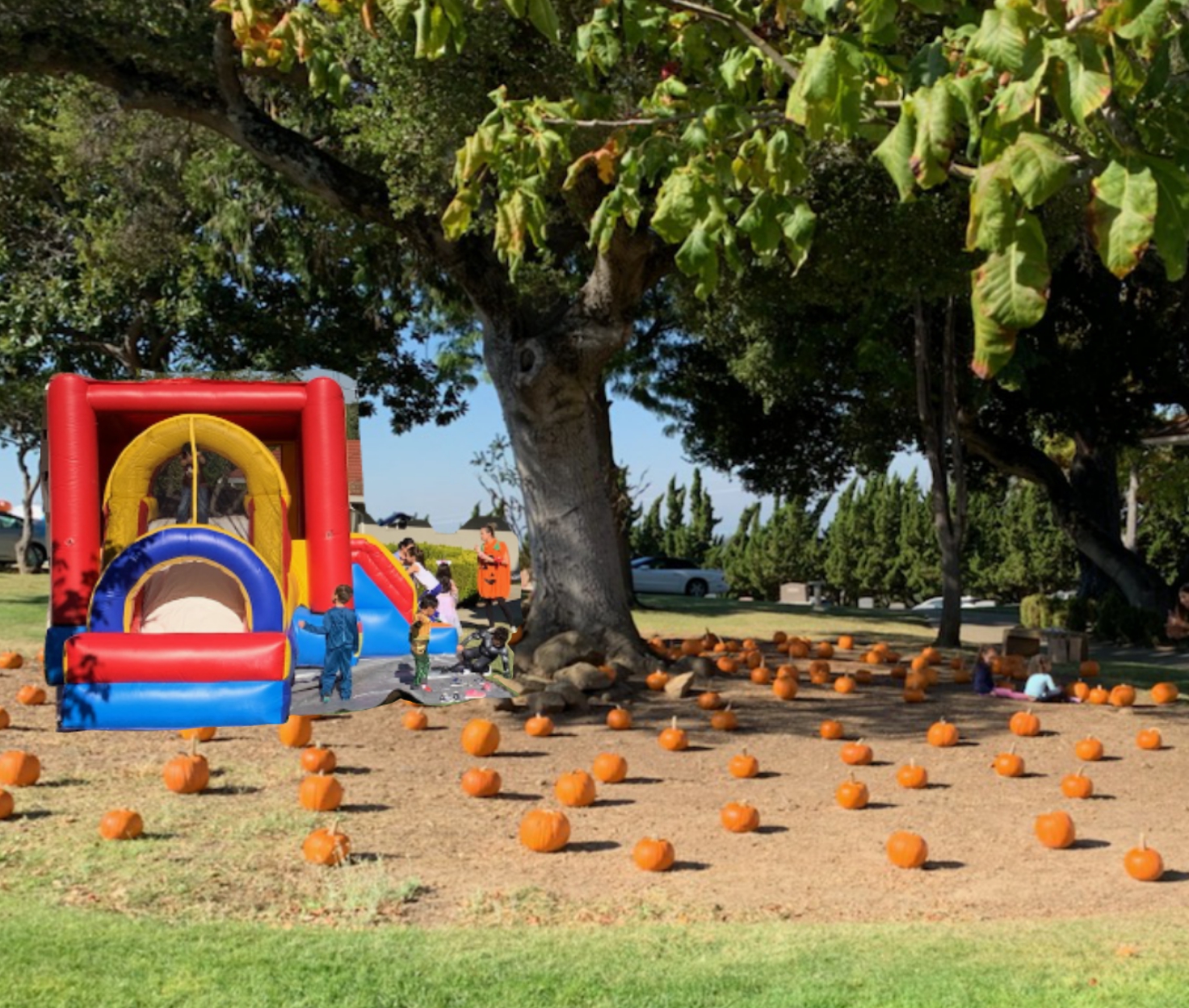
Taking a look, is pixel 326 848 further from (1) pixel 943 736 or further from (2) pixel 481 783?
(1) pixel 943 736

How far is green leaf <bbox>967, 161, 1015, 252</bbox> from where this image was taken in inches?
152

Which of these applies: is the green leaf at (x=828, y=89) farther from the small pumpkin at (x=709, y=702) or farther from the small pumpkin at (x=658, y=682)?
the small pumpkin at (x=658, y=682)

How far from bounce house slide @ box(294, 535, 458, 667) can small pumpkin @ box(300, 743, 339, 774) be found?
2.51 metres

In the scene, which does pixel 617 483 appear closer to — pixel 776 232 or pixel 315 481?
pixel 315 481

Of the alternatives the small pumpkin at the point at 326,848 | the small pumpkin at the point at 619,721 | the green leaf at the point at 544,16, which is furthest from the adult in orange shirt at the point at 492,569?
the green leaf at the point at 544,16

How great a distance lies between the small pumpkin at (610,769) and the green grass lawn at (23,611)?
8170mm

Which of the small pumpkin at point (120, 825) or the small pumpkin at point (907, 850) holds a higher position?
the small pumpkin at point (120, 825)

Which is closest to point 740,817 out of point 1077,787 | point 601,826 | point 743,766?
point 601,826

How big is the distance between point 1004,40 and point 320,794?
19.5ft

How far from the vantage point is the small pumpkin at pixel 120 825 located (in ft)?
23.6

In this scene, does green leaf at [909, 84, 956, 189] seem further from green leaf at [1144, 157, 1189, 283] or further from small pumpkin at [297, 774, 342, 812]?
small pumpkin at [297, 774, 342, 812]

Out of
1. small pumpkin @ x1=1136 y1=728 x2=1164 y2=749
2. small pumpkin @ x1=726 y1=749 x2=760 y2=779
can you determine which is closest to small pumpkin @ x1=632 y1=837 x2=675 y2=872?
small pumpkin @ x1=726 y1=749 x2=760 y2=779

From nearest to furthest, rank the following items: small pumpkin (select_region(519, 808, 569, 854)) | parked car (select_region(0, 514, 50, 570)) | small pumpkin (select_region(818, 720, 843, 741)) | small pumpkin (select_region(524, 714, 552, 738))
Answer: small pumpkin (select_region(519, 808, 569, 854))
small pumpkin (select_region(524, 714, 552, 738))
small pumpkin (select_region(818, 720, 843, 741))
parked car (select_region(0, 514, 50, 570))

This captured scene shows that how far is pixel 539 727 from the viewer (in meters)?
11.0
